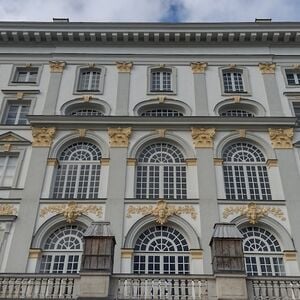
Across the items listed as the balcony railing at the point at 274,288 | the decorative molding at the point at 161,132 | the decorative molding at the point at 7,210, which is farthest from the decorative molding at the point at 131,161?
the balcony railing at the point at 274,288

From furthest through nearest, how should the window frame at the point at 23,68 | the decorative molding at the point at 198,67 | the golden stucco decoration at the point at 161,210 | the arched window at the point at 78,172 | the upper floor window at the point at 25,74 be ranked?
the upper floor window at the point at 25,74 → the decorative molding at the point at 198,67 → the window frame at the point at 23,68 → the arched window at the point at 78,172 → the golden stucco decoration at the point at 161,210

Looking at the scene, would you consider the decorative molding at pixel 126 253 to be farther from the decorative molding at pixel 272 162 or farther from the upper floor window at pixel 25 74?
the upper floor window at pixel 25 74

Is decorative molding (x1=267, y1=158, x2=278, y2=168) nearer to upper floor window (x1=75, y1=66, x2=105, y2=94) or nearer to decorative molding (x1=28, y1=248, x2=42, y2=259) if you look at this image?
upper floor window (x1=75, y1=66, x2=105, y2=94)

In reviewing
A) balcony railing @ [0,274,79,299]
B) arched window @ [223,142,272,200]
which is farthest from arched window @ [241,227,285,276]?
balcony railing @ [0,274,79,299]

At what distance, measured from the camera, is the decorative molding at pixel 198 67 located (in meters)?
29.9

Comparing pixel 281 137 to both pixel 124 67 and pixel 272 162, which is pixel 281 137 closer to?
pixel 272 162

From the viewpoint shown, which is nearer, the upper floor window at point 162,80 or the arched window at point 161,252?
the arched window at point 161,252

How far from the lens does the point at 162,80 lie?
30047 mm

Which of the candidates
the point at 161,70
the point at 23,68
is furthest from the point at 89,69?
the point at 161,70

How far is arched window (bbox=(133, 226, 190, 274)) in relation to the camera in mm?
21875

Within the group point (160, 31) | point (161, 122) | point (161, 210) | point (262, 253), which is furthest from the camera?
point (160, 31)

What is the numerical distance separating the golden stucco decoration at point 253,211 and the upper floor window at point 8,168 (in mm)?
11354

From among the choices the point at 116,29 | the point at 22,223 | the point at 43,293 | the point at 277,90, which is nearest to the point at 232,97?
the point at 277,90

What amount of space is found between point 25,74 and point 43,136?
6220 mm
